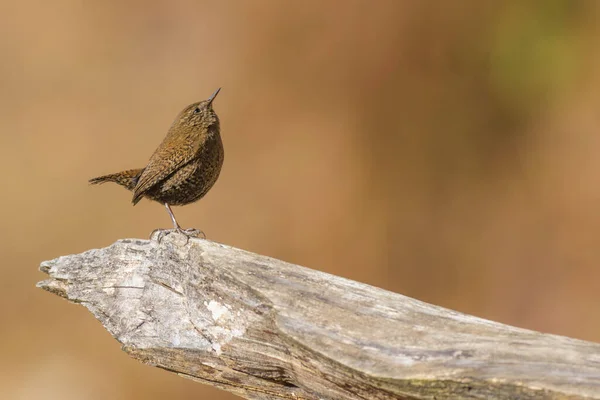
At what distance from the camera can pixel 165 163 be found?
4.20 m

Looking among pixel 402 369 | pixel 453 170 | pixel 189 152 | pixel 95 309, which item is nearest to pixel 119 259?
pixel 95 309

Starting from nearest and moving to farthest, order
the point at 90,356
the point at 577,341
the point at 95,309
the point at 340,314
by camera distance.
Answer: the point at 577,341, the point at 340,314, the point at 95,309, the point at 90,356

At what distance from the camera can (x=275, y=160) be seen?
8203 millimetres

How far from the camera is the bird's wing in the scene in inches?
165

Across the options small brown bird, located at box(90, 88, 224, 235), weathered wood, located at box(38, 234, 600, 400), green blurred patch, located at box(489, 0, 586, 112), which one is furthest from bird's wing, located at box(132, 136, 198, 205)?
green blurred patch, located at box(489, 0, 586, 112)

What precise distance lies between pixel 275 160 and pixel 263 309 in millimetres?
5357

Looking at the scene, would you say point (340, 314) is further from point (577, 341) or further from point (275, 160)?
point (275, 160)

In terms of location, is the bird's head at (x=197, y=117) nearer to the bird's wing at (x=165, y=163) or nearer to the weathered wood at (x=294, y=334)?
the bird's wing at (x=165, y=163)

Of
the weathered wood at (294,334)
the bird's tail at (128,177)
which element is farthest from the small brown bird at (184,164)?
the weathered wood at (294,334)

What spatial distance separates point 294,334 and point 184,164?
1.80m

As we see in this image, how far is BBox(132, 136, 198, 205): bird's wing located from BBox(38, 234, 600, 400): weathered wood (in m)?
0.78

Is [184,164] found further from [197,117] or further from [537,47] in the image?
[537,47]

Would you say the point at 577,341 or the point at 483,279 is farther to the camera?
the point at 483,279

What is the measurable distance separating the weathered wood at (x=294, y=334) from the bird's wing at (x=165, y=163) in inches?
30.9
